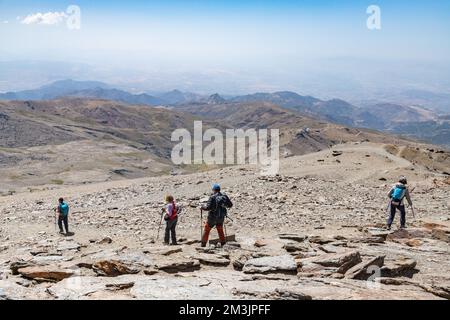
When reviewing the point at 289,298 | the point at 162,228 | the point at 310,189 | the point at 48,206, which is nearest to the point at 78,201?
the point at 48,206

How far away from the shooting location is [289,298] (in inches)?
418

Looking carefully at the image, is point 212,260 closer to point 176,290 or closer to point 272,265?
point 272,265

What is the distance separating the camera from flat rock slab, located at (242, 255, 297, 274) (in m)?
13.8

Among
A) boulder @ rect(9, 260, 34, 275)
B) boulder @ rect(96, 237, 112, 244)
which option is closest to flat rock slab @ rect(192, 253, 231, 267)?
boulder @ rect(9, 260, 34, 275)

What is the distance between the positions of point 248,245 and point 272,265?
4.77m

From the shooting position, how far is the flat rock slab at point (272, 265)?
45.2 feet

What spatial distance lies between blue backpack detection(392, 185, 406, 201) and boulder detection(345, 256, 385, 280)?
25.8ft

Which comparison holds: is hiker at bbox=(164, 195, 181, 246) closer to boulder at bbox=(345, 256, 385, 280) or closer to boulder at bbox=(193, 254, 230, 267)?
boulder at bbox=(193, 254, 230, 267)

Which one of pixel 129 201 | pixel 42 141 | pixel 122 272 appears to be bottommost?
pixel 42 141

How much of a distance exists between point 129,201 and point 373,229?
751 inches

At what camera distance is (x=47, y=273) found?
13781mm

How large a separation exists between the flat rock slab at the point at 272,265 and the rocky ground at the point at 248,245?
3 centimetres

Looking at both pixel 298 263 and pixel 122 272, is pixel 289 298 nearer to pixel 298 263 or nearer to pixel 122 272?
pixel 298 263

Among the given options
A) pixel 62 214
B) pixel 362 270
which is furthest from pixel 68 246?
pixel 362 270
